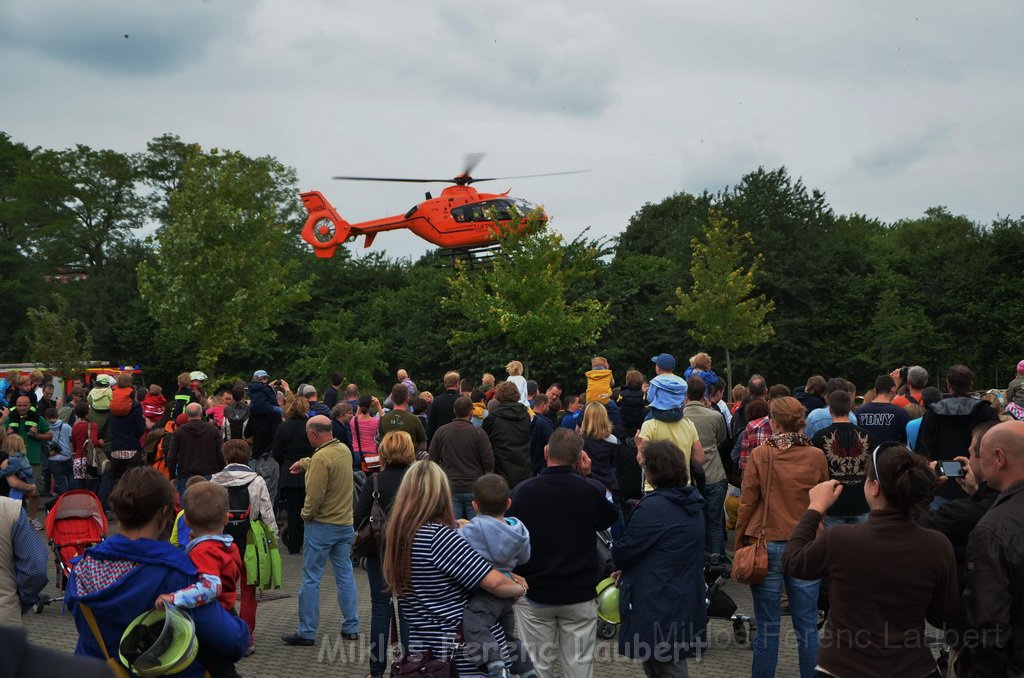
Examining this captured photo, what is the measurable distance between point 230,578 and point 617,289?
41.5 m

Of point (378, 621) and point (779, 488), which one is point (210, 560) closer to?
point (378, 621)

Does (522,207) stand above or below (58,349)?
above

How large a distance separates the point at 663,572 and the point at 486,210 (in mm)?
27794

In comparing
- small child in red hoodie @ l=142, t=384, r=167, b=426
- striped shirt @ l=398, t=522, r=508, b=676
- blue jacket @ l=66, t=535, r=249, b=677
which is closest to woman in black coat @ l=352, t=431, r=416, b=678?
striped shirt @ l=398, t=522, r=508, b=676

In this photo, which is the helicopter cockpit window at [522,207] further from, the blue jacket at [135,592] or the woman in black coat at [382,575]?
the blue jacket at [135,592]

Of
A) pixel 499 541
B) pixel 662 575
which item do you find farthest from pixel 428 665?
pixel 662 575

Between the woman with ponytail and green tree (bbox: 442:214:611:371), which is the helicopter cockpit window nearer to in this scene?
green tree (bbox: 442:214:611:371)

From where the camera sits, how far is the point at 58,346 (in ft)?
126

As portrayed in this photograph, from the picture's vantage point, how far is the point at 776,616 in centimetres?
641

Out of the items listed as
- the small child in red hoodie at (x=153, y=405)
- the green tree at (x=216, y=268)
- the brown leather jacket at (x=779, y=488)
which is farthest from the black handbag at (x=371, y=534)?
the green tree at (x=216, y=268)

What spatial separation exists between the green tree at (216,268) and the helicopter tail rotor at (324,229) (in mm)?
2770

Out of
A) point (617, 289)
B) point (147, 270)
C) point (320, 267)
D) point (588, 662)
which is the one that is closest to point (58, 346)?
point (147, 270)

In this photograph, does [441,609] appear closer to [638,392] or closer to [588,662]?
[588,662]

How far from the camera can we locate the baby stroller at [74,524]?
8930 millimetres
